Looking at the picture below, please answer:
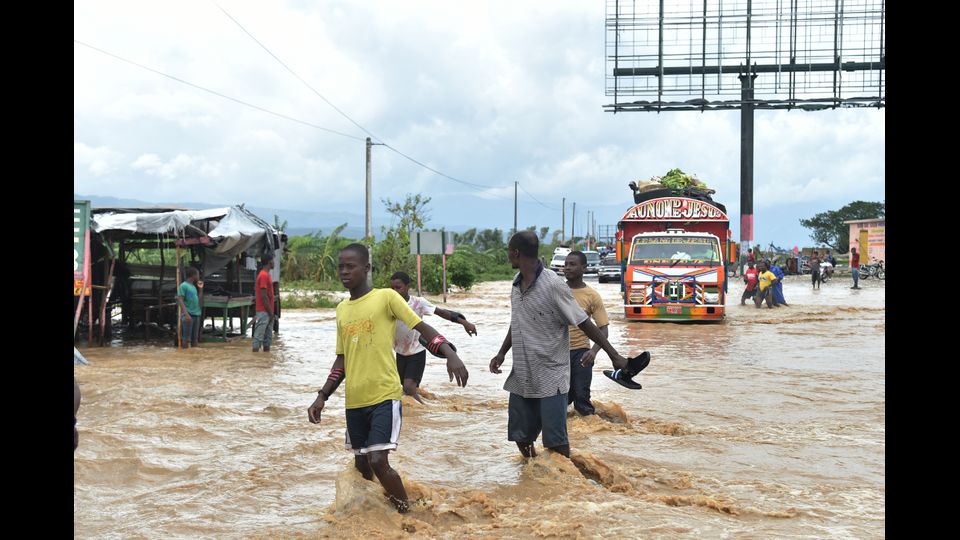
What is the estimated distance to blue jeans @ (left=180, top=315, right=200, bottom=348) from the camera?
15.9 meters

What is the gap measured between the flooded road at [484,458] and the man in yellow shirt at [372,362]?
16.9 inches

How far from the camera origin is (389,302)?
5426 millimetres

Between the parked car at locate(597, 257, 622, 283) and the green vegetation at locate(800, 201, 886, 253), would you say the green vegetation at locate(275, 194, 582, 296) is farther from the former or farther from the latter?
the green vegetation at locate(800, 201, 886, 253)

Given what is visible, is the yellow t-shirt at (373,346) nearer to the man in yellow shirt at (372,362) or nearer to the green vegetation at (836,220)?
the man in yellow shirt at (372,362)

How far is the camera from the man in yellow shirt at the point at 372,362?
5.36 metres

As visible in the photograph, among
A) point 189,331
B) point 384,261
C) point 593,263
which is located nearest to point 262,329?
point 189,331

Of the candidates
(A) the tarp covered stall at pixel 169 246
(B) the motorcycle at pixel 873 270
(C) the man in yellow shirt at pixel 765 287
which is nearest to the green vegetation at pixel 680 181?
(C) the man in yellow shirt at pixel 765 287

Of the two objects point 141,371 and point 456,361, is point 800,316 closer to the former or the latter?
point 141,371

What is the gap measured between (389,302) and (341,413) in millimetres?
4493

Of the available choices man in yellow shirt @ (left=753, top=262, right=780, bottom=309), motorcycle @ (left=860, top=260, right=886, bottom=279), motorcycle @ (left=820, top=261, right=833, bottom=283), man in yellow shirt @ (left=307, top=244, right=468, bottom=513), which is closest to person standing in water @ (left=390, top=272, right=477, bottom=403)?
man in yellow shirt @ (left=307, top=244, right=468, bottom=513)

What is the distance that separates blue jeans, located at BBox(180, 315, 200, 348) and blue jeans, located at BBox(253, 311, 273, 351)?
1.36 meters

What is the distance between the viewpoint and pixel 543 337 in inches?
251

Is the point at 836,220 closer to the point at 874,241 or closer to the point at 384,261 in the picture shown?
the point at 874,241
